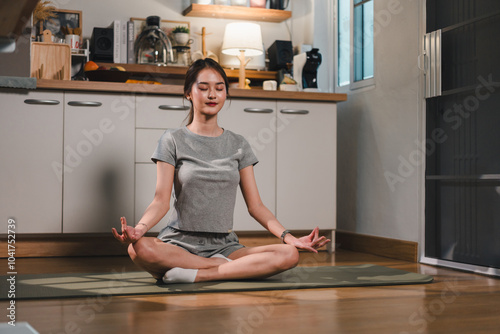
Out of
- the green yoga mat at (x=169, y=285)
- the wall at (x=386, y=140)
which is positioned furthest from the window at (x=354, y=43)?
the green yoga mat at (x=169, y=285)

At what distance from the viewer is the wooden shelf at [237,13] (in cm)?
442

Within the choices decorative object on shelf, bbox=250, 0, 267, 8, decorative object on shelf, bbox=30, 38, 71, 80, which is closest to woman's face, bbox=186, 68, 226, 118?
decorative object on shelf, bbox=30, 38, 71, 80

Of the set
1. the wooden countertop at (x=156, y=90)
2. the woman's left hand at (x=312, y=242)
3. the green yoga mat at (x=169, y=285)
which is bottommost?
the green yoga mat at (x=169, y=285)

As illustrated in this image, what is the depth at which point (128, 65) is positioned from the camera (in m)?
4.29

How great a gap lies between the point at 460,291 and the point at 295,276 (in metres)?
0.65

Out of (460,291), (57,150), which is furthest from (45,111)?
(460,291)

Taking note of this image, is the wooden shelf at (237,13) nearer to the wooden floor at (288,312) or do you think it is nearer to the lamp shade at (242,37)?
the lamp shade at (242,37)

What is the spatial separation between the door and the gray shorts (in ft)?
3.88

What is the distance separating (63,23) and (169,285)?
2549mm

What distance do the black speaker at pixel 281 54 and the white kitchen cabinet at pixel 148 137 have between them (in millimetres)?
1173

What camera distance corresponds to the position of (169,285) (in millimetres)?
2361

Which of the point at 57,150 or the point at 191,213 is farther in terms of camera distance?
the point at 57,150

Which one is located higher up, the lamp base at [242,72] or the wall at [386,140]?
the lamp base at [242,72]

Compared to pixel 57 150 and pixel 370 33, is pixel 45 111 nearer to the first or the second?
pixel 57 150
